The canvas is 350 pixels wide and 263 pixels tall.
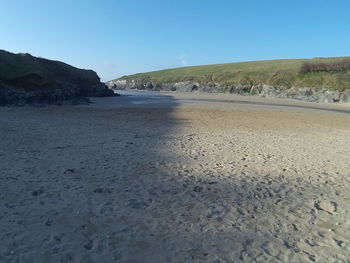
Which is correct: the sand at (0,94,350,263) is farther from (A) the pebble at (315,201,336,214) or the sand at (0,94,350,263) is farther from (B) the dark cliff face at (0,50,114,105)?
(B) the dark cliff face at (0,50,114,105)

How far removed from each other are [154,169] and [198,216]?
3101 millimetres

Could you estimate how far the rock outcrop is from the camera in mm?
52900

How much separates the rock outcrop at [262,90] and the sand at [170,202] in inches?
1810

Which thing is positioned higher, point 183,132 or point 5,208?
point 5,208

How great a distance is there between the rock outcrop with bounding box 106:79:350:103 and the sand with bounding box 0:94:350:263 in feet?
151

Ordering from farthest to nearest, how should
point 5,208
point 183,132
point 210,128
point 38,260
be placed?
point 210,128 → point 183,132 → point 5,208 → point 38,260

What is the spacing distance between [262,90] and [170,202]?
63.5 m

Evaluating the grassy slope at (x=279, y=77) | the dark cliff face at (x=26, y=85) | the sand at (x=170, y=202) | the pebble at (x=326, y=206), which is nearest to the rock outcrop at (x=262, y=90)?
the grassy slope at (x=279, y=77)

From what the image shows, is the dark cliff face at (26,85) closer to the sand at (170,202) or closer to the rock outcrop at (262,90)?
the sand at (170,202)

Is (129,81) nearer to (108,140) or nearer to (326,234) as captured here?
(108,140)

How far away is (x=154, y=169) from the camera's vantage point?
8.88 m

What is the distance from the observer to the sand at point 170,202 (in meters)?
4.82

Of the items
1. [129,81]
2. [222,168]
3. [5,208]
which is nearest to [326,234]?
[222,168]

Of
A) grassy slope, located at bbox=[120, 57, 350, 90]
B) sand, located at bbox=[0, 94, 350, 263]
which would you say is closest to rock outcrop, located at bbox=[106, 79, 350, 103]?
grassy slope, located at bbox=[120, 57, 350, 90]
